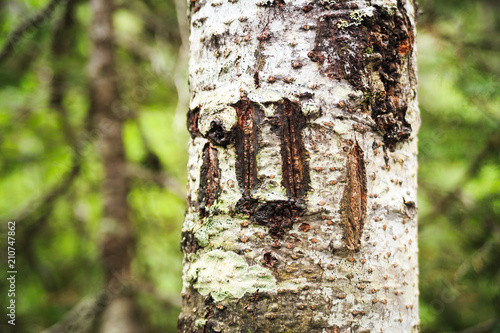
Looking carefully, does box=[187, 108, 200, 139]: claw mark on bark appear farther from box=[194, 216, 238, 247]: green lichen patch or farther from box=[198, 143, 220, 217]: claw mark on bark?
box=[194, 216, 238, 247]: green lichen patch

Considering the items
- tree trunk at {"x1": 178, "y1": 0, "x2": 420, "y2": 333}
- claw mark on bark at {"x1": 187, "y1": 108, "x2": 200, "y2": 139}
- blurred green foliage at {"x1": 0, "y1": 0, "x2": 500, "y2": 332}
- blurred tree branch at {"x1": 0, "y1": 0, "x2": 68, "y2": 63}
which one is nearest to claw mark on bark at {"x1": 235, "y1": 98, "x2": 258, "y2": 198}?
tree trunk at {"x1": 178, "y1": 0, "x2": 420, "y2": 333}

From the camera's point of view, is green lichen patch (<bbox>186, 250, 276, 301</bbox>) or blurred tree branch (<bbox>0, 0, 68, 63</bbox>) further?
blurred tree branch (<bbox>0, 0, 68, 63</bbox>)

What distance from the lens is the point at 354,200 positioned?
35.3 inches

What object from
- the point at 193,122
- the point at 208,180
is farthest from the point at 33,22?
the point at 208,180

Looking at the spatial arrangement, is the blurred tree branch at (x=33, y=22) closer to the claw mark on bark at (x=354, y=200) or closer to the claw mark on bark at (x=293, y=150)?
the claw mark on bark at (x=293, y=150)

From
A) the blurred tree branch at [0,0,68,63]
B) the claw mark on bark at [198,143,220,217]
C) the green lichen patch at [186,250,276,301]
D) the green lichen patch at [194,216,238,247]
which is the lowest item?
the green lichen patch at [186,250,276,301]

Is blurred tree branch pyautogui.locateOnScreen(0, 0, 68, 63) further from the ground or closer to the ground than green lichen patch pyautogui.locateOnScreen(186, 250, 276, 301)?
further from the ground

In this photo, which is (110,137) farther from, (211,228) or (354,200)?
(354,200)

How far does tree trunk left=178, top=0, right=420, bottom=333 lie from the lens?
0.87 meters

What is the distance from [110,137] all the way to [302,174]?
2705 millimetres

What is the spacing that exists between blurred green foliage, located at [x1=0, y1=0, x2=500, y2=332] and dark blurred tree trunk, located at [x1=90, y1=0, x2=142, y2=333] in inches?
5.4

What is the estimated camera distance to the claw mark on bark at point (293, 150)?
0.89 m

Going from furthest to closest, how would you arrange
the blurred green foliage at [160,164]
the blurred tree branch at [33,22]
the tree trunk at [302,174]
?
the blurred green foliage at [160,164]
the blurred tree branch at [33,22]
the tree trunk at [302,174]

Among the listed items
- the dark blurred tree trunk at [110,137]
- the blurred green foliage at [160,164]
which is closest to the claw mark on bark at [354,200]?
the blurred green foliage at [160,164]
